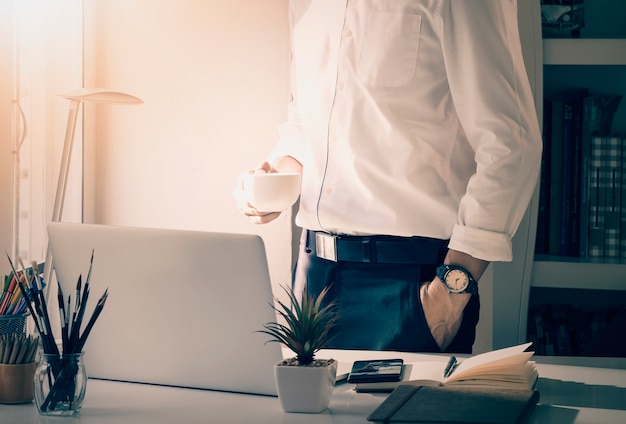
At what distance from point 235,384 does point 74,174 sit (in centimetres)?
A: 146

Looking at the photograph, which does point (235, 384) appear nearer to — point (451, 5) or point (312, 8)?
point (451, 5)

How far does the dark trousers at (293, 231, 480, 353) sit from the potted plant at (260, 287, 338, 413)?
0.72 metres

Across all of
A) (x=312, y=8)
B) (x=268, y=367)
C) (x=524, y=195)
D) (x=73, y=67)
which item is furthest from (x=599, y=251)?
(x=73, y=67)

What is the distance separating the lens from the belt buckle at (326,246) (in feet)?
6.75

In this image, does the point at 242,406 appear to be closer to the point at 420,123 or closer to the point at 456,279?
the point at 456,279

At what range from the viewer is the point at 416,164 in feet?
6.61

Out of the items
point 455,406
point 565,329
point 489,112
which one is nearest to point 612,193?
point 565,329

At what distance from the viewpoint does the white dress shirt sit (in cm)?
192

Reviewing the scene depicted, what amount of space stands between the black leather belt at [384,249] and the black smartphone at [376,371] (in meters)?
0.53

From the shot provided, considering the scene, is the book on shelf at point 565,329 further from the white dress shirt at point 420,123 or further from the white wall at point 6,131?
the white wall at point 6,131

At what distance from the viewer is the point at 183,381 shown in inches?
53.9

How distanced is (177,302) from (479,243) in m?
0.84

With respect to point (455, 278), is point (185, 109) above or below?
above

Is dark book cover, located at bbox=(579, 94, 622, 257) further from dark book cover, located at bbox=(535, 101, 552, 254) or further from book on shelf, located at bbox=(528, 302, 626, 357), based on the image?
book on shelf, located at bbox=(528, 302, 626, 357)
